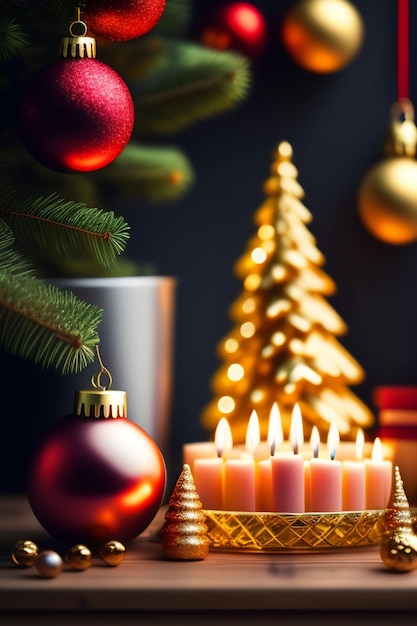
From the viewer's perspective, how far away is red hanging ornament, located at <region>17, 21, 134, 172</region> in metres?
0.82

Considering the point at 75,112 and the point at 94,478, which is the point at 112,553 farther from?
the point at 75,112

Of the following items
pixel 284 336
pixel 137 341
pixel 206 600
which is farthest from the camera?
pixel 284 336

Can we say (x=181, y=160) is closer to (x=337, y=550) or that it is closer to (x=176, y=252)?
(x=176, y=252)

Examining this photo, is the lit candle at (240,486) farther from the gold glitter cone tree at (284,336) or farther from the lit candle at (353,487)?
the gold glitter cone tree at (284,336)

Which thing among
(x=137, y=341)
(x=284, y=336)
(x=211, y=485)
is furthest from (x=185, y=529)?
(x=284, y=336)

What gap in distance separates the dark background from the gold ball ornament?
0.05 metres

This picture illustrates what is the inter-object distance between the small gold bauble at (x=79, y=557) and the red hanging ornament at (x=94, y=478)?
4 centimetres

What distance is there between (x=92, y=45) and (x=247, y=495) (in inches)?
16.6

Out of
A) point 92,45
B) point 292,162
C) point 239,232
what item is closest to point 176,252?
point 239,232

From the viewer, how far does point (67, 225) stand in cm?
84

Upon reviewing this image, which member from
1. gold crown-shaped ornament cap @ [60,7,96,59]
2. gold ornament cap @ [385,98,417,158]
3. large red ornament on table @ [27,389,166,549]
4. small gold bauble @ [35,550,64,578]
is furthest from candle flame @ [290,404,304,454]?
gold ornament cap @ [385,98,417,158]

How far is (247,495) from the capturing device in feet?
2.73

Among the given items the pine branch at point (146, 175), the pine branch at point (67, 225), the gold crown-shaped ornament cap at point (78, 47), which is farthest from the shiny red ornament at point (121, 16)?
the pine branch at point (146, 175)

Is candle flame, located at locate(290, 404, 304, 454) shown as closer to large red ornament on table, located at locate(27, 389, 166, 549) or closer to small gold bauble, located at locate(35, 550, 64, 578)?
large red ornament on table, located at locate(27, 389, 166, 549)
